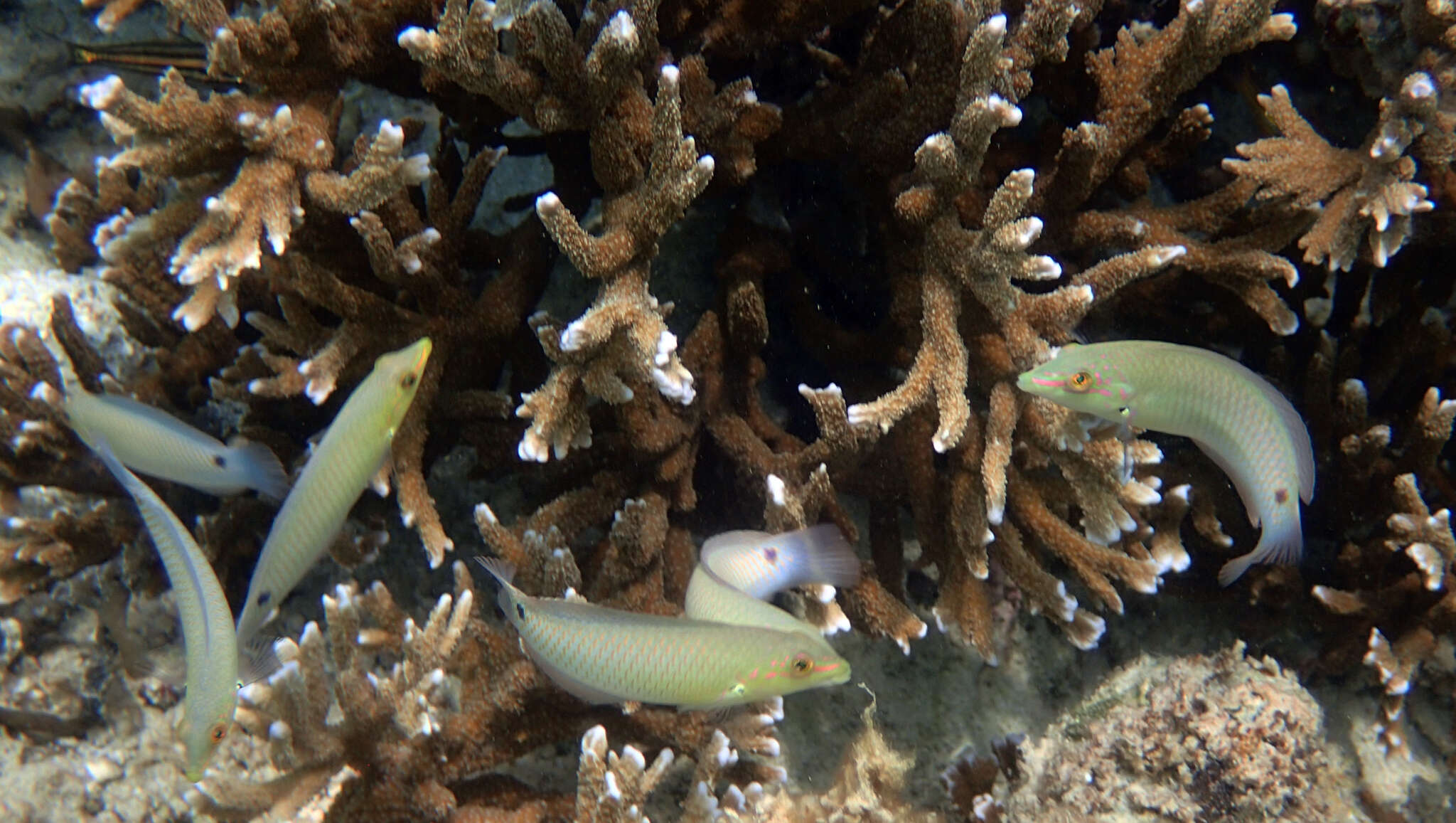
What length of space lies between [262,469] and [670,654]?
49.9 inches

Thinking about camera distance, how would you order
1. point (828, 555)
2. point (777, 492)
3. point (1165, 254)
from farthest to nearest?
point (777, 492), point (1165, 254), point (828, 555)

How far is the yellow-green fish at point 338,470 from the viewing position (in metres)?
1.74

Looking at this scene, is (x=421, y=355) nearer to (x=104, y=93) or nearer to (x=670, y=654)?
(x=670, y=654)

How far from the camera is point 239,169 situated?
241cm

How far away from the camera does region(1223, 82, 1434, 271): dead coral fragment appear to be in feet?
7.88

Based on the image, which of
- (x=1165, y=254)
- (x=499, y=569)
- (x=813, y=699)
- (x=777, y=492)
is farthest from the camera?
(x=813, y=699)

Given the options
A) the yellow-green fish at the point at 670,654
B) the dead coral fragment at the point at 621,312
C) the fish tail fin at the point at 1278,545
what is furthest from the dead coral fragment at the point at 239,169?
the fish tail fin at the point at 1278,545

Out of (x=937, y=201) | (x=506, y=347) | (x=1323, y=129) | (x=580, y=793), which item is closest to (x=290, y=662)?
(x=580, y=793)

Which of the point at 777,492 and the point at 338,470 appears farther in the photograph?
the point at 777,492

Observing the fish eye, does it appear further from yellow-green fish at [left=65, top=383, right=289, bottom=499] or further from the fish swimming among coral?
yellow-green fish at [left=65, top=383, right=289, bottom=499]

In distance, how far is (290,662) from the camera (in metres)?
2.27

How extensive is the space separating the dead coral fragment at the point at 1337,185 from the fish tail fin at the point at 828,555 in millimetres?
1827

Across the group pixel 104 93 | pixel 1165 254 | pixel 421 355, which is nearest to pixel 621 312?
pixel 421 355

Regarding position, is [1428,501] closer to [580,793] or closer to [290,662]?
[580,793]
